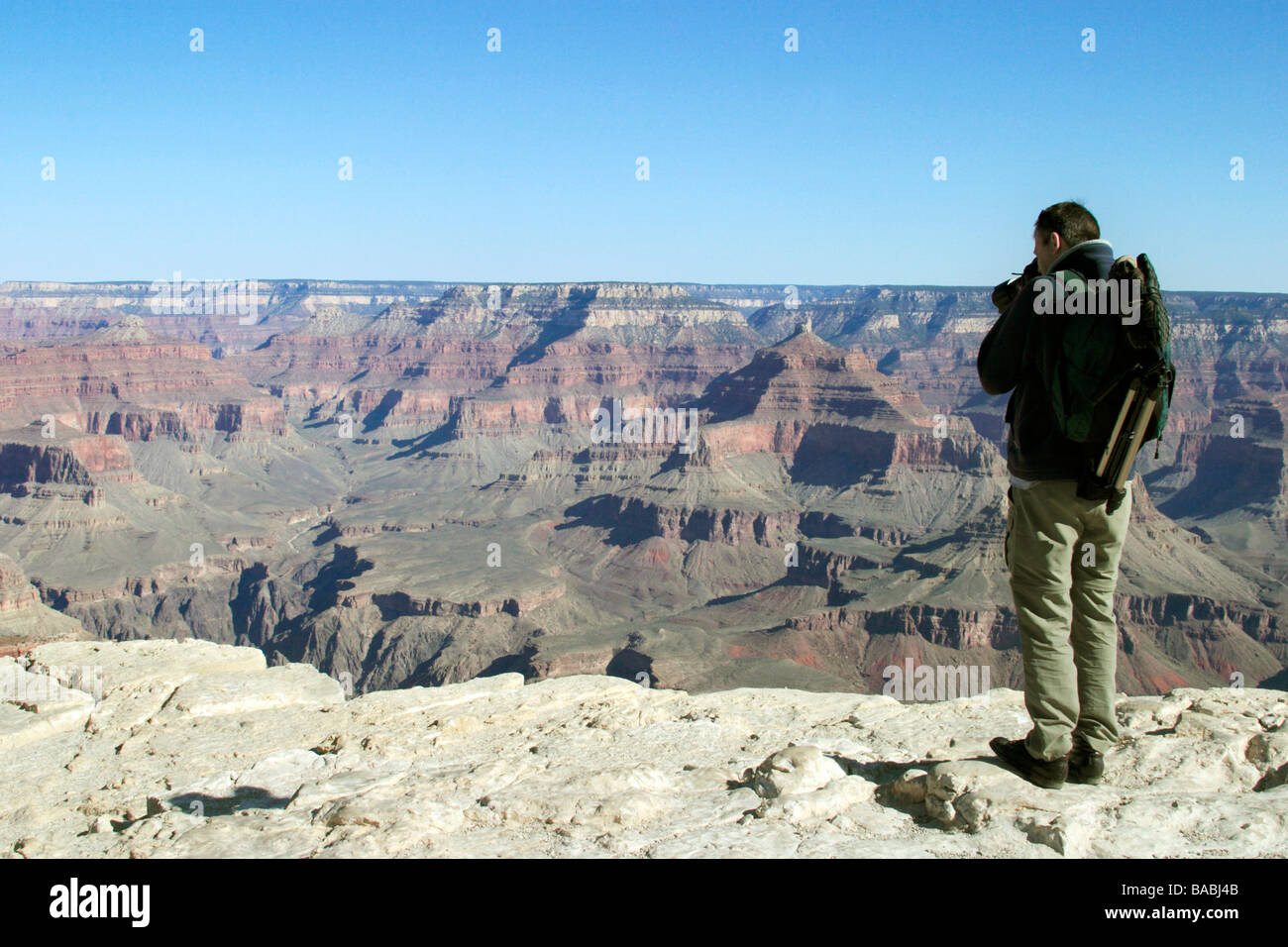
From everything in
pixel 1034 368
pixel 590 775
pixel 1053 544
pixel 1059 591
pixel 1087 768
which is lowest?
pixel 590 775

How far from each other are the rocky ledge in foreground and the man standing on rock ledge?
0.37m

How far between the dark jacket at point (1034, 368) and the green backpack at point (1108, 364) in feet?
0.24

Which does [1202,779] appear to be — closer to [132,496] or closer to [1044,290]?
[1044,290]

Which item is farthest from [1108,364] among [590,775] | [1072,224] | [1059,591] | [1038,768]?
[590,775]

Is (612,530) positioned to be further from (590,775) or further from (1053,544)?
(1053,544)

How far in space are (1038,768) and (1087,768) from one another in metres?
0.47

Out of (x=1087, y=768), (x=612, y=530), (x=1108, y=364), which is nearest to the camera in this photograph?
(x=1108, y=364)

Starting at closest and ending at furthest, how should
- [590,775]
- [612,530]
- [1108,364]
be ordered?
[1108,364] < [590,775] < [612,530]

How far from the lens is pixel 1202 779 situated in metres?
7.43

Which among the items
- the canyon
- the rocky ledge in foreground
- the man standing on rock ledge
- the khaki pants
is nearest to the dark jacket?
the man standing on rock ledge

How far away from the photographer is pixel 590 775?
7977 mm

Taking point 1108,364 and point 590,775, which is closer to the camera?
point 1108,364
